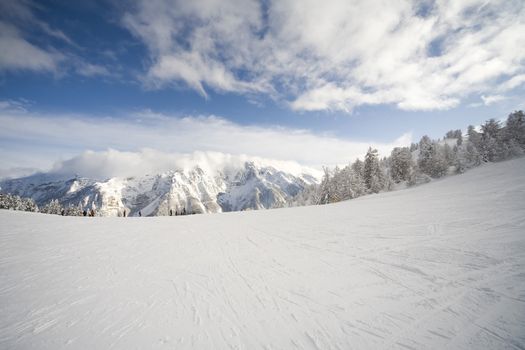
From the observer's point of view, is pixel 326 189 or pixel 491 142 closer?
pixel 491 142

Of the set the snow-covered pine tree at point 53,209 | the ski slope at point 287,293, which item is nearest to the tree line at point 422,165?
the ski slope at point 287,293

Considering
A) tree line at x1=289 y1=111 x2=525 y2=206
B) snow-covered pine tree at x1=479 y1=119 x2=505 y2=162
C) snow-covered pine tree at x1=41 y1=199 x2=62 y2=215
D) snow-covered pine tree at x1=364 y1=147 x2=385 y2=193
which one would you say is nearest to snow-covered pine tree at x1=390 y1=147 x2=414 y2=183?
tree line at x1=289 y1=111 x2=525 y2=206

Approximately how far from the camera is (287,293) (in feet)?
19.7

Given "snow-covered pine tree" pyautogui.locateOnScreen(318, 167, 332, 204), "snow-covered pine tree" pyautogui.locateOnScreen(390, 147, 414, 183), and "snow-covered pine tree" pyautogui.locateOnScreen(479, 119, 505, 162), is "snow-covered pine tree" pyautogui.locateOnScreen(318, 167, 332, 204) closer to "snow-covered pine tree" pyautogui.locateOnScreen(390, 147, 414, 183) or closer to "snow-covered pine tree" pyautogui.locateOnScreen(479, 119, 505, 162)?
"snow-covered pine tree" pyautogui.locateOnScreen(390, 147, 414, 183)

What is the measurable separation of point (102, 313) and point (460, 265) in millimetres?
10037

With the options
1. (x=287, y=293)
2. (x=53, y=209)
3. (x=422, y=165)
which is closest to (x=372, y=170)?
(x=422, y=165)

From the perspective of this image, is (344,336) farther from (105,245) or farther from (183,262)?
(105,245)

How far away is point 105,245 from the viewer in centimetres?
1245

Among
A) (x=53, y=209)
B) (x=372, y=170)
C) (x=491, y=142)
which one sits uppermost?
(x=491, y=142)

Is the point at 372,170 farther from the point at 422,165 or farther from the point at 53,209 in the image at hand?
the point at 53,209

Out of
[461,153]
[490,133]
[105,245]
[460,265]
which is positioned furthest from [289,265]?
[490,133]

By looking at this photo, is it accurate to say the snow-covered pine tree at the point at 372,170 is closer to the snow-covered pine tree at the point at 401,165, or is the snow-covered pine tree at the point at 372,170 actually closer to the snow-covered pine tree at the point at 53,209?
the snow-covered pine tree at the point at 401,165

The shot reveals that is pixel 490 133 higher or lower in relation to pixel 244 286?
higher

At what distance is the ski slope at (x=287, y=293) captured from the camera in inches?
169
